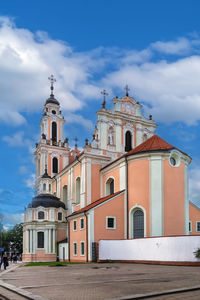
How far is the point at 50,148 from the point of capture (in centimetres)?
5712

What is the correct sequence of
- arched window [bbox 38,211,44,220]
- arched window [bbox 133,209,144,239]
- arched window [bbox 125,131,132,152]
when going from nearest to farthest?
arched window [bbox 133,209,144,239], arched window [bbox 125,131,132,152], arched window [bbox 38,211,44,220]

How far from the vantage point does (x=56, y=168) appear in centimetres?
5741

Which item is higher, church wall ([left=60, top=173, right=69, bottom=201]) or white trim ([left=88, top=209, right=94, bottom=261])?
church wall ([left=60, top=173, right=69, bottom=201])

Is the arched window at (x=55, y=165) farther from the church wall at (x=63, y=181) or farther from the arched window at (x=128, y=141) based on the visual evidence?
the arched window at (x=128, y=141)

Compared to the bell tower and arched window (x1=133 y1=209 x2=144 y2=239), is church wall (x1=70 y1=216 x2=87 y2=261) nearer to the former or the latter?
arched window (x1=133 y1=209 x2=144 y2=239)

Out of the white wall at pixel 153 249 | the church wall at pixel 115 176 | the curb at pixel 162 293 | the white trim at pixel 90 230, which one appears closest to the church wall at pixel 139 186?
the church wall at pixel 115 176

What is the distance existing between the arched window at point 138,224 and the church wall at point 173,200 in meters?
2.58

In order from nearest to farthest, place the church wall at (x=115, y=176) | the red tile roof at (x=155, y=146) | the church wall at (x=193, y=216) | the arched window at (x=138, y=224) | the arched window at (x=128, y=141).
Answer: the arched window at (x=138, y=224)
the red tile roof at (x=155, y=146)
the church wall at (x=115, y=176)
the church wall at (x=193, y=216)
the arched window at (x=128, y=141)

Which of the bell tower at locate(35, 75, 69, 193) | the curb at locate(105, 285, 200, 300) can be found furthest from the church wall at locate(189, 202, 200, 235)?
the curb at locate(105, 285, 200, 300)

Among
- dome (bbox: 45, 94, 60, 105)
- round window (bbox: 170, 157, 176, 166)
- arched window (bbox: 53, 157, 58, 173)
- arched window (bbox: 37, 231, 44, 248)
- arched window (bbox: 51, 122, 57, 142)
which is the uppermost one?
dome (bbox: 45, 94, 60, 105)

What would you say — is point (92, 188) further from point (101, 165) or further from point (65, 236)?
point (65, 236)

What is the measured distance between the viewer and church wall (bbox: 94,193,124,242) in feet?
110

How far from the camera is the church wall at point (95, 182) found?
4081cm

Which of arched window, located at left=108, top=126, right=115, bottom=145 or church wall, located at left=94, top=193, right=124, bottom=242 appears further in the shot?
arched window, located at left=108, top=126, right=115, bottom=145
